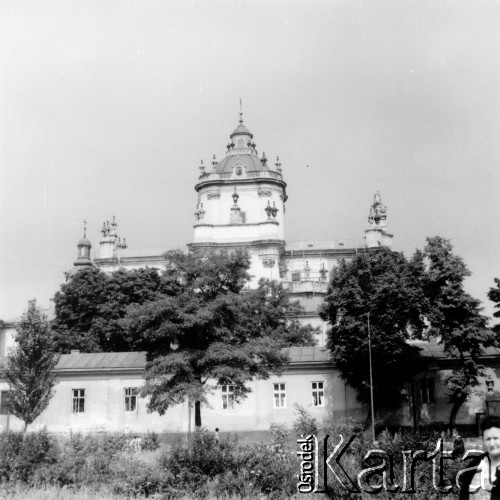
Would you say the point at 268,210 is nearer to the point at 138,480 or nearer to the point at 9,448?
the point at 9,448

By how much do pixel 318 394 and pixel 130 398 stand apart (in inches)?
340

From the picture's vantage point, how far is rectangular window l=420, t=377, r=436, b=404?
2983 centimetres

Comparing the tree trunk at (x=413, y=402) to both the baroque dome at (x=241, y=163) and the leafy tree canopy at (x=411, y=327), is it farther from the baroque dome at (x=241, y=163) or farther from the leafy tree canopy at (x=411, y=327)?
the baroque dome at (x=241, y=163)

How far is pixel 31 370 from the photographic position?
91.1ft

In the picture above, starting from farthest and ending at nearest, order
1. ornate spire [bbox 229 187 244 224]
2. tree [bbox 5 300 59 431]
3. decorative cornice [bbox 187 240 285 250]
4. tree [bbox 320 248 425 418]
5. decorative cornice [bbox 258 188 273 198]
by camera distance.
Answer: decorative cornice [bbox 258 188 273 198] → ornate spire [bbox 229 187 244 224] → decorative cornice [bbox 187 240 285 250] → tree [bbox 320 248 425 418] → tree [bbox 5 300 59 431]

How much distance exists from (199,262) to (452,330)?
11440 millimetres

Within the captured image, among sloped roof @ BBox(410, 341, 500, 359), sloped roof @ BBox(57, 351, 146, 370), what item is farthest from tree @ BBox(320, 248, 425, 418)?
sloped roof @ BBox(57, 351, 146, 370)

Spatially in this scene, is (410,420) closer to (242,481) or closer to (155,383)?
(155,383)

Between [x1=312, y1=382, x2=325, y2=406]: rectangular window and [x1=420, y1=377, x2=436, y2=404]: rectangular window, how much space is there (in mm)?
4485

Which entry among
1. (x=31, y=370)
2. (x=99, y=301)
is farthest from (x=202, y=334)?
(x=99, y=301)

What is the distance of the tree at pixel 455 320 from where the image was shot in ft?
92.4

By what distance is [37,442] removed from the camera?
52.1ft

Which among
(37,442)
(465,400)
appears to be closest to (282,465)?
(37,442)

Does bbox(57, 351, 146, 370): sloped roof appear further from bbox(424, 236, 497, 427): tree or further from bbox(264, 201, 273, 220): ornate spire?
bbox(264, 201, 273, 220): ornate spire
